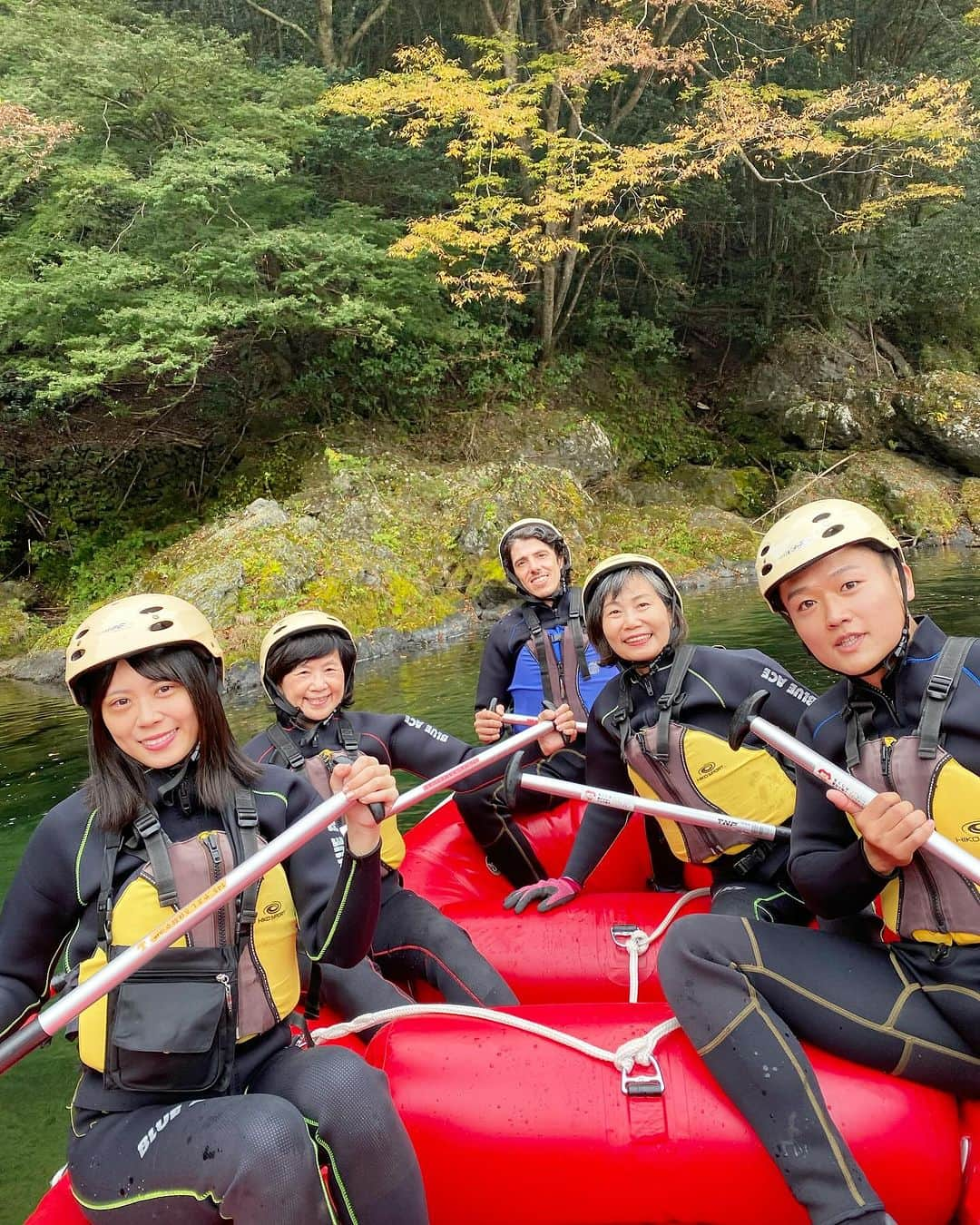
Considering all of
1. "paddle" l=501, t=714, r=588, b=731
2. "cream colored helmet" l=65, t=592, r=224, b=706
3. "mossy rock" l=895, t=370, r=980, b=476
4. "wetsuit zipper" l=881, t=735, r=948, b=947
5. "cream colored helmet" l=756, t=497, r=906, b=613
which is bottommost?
"wetsuit zipper" l=881, t=735, r=948, b=947

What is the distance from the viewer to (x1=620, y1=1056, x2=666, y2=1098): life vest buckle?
1.82 meters

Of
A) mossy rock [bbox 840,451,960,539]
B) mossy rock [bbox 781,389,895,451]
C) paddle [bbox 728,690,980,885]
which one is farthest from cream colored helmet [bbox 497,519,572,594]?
mossy rock [bbox 781,389,895,451]

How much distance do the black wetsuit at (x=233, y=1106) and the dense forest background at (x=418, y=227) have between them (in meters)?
9.52

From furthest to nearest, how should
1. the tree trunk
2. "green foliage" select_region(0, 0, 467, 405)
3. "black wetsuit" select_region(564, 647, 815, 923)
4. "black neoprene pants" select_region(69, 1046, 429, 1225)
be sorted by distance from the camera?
the tree trunk → "green foliage" select_region(0, 0, 467, 405) → "black wetsuit" select_region(564, 647, 815, 923) → "black neoprene pants" select_region(69, 1046, 429, 1225)

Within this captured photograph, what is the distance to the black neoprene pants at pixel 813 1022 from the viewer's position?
166 cm

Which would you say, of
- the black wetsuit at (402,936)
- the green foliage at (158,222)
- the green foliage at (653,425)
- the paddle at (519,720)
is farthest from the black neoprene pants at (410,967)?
the green foliage at (653,425)

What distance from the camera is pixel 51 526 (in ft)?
43.2

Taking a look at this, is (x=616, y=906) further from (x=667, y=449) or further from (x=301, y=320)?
(x=667, y=449)

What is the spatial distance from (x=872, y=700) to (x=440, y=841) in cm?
230

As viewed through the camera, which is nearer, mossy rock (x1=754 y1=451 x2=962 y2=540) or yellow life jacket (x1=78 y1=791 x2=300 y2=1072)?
yellow life jacket (x1=78 y1=791 x2=300 y2=1072)

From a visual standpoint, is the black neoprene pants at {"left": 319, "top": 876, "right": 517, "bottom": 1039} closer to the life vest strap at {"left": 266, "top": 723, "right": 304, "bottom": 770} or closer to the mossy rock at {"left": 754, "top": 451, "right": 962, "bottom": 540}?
the life vest strap at {"left": 266, "top": 723, "right": 304, "bottom": 770}

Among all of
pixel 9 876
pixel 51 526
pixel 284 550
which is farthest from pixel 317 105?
pixel 9 876

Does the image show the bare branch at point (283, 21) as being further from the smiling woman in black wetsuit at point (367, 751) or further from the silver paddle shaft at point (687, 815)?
the silver paddle shaft at point (687, 815)

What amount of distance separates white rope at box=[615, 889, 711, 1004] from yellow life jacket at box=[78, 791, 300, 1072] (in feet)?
4.07
